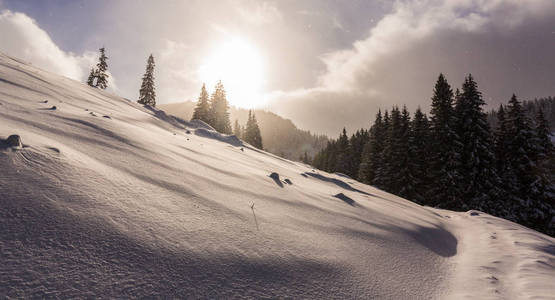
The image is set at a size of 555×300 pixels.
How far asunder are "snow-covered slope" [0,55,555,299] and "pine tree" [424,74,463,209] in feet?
60.6

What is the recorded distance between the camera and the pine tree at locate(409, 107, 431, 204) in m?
23.5

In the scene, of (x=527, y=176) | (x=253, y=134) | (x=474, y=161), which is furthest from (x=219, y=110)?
(x=527, y=176)

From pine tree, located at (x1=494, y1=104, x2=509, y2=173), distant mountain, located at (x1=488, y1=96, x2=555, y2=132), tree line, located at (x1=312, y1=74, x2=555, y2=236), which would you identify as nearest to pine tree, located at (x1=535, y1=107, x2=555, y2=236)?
tree line, located at (x1=312, y1=74, x2=555, y2=236)

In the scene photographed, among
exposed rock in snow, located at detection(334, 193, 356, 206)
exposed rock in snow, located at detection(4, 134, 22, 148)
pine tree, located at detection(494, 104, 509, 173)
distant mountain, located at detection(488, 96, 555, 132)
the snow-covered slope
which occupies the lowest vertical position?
the snow-covered slope

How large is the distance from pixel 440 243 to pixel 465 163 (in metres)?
21.3

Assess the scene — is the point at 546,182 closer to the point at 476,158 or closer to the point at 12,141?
the point at 476,158

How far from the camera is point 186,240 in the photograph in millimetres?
2191

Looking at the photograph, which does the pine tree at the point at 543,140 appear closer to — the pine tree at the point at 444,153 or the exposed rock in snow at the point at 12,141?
the pine tree at the point at 444,153

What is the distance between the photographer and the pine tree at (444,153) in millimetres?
20672

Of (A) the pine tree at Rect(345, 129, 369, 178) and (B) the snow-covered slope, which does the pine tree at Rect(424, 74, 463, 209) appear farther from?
(A) the pine tree at Rect(345, 129, 369, 178)

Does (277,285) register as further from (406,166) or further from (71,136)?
(406,166)

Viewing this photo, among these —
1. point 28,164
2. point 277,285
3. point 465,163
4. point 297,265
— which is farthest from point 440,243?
point 465,163

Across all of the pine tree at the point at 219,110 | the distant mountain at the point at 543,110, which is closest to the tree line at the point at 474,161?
the pine tree at the point at 219,110

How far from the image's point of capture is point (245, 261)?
221cm
